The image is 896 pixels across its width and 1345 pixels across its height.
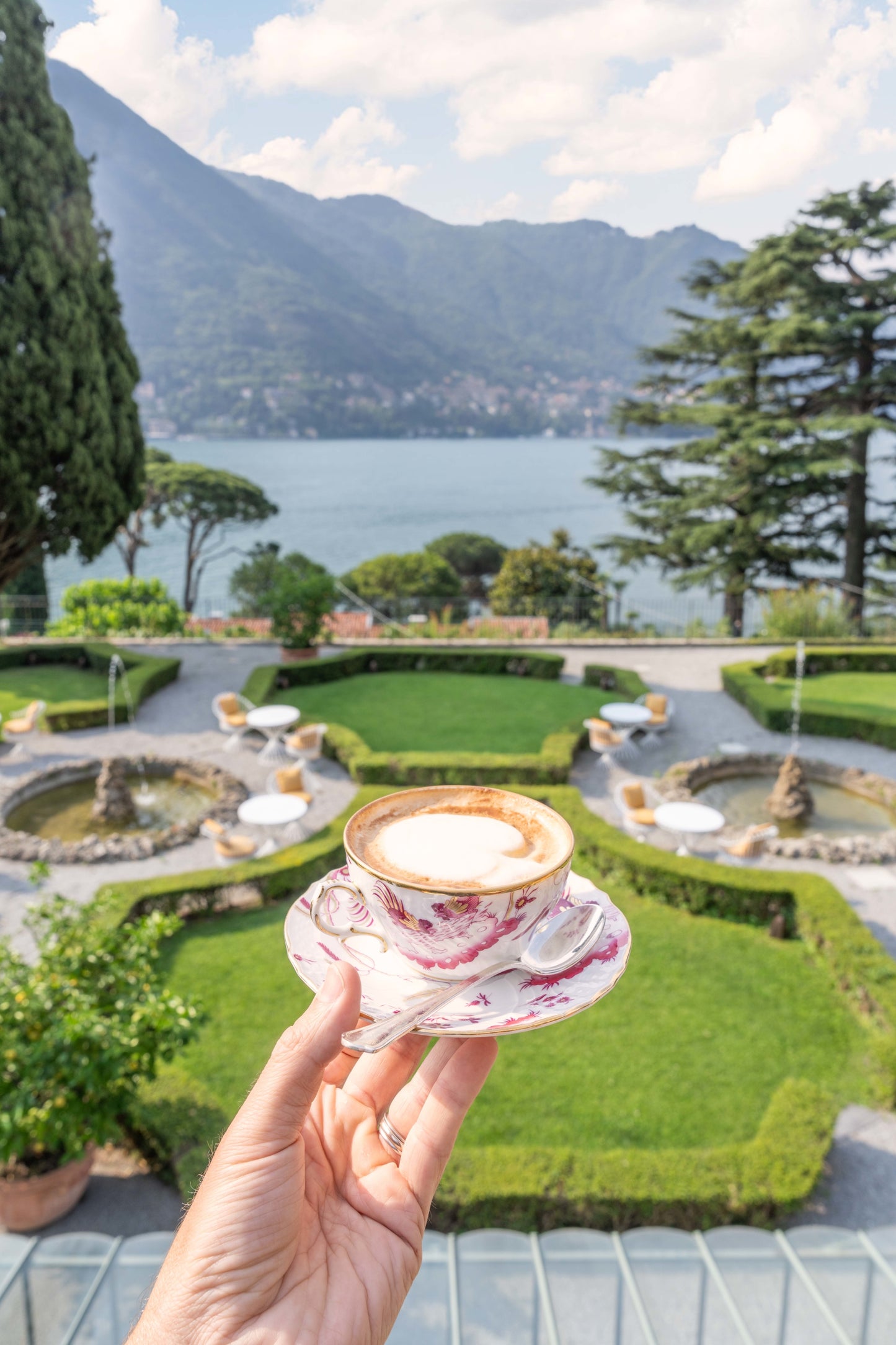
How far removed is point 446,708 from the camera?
13625mm

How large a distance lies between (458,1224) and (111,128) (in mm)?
183049

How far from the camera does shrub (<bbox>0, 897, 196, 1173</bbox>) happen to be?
419cm

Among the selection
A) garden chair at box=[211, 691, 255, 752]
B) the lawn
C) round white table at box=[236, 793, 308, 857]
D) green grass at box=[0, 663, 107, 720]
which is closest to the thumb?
the lawn

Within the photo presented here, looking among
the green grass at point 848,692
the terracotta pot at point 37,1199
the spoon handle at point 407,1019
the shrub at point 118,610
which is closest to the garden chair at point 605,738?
the green grass at point 848,692

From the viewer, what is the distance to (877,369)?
23.9 metres

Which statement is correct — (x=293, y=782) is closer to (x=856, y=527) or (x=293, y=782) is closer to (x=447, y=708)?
(x=447, y=708)

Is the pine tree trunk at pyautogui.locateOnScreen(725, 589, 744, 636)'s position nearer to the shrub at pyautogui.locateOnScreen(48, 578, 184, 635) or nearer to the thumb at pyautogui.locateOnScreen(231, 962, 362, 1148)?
the shrub at pyautogui.locateOnScreen(48, 578, 184, 635)

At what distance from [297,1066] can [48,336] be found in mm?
15339

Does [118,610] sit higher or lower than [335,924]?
lower

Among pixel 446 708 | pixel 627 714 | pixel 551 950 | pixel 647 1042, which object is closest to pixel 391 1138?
pixel 551 950

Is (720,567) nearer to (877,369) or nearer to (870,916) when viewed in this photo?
(877,369)

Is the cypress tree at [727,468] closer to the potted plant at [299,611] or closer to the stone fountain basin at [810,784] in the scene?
the potted plant at [299,611]

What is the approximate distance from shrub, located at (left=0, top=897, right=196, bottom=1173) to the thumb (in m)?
3.41

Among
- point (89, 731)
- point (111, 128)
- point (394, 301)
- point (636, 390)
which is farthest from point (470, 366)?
point (89, 731)
